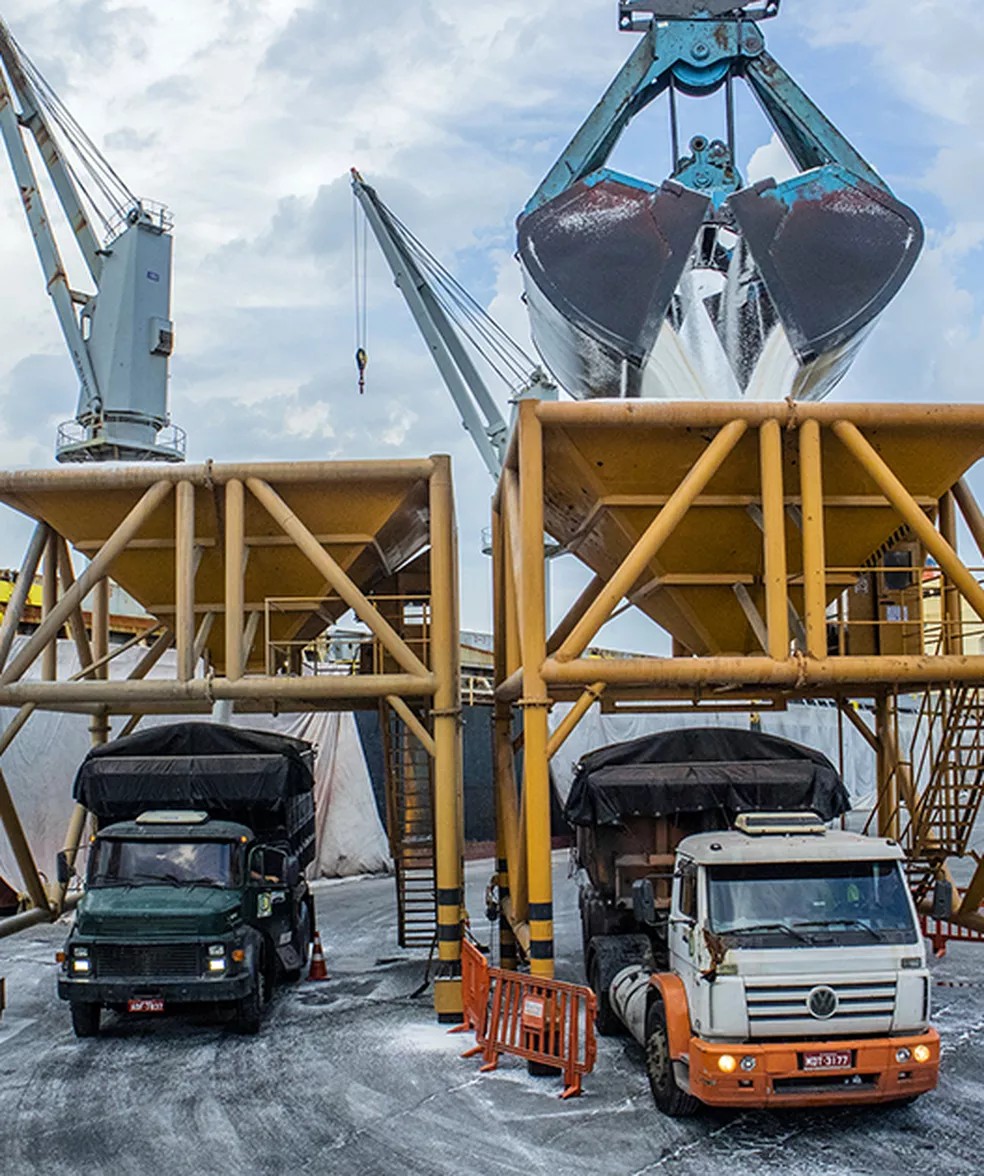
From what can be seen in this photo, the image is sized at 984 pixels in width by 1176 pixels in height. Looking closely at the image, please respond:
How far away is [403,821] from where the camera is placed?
18.1m

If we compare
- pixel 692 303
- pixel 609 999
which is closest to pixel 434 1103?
pixel 609 999

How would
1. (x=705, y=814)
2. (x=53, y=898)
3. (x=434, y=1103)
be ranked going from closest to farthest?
(x=434, y=1103) → (x=705, y=814) → (x=53, y=898)

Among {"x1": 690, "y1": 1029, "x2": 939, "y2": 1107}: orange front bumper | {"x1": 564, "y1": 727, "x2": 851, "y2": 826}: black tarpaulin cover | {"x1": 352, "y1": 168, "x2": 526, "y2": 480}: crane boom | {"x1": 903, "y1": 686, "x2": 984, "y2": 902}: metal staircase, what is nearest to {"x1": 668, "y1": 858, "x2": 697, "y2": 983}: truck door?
{"x1": 690, "y1": 1029, "x2": 939, "y2": 1107}: orange front bumper

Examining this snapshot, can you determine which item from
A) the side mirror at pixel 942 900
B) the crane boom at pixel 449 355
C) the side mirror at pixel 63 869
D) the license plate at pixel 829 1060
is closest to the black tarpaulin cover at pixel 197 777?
the side mirror at pixel 63 869

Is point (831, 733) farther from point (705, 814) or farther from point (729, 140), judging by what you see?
point (705, 814)

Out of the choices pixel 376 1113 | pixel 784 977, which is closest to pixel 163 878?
pixel 376 1113

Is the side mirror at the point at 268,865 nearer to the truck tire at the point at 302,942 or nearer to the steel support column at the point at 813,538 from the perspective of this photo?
the truck tire at the point at 302,942

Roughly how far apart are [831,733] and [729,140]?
30.2 m

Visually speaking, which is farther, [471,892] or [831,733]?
[831,733]

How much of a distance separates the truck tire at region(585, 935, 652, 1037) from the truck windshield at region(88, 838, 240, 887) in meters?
4.32

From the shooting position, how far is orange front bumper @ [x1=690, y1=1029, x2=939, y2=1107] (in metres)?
8.51

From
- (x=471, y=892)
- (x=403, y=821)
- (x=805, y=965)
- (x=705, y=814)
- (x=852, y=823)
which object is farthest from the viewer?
(x=852, y=823)

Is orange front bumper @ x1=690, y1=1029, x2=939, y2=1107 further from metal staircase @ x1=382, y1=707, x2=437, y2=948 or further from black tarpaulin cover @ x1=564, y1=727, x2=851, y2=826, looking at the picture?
metal staircase @ x1=382, y1=707, x2=437, y2=948

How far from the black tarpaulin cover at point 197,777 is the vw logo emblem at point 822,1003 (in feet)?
25.4
